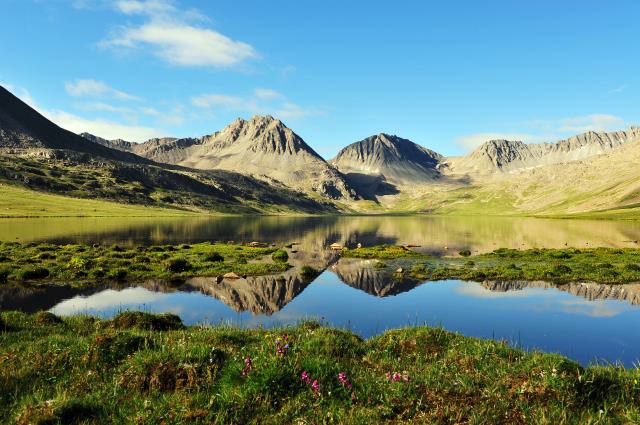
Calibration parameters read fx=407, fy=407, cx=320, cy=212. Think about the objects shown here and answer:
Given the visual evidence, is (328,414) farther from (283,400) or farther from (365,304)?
(365,304)

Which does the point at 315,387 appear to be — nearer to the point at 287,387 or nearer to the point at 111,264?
the point at 287,387

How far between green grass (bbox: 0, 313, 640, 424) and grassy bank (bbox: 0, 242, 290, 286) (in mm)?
45709

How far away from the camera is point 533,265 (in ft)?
227

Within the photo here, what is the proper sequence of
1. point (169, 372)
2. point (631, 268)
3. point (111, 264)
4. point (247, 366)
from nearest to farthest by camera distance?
point (247, 366), point (169, 372), point (111, 264), point (631, 268)

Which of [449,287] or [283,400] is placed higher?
[283,400]

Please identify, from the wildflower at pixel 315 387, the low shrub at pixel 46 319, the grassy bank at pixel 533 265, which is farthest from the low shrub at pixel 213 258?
the wildflower at pixel 315 387

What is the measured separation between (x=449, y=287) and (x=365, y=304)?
1560 cm

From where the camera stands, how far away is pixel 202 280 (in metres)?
56.5

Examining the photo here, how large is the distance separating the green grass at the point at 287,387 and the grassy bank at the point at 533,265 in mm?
52659

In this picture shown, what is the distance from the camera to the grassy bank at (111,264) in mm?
52625

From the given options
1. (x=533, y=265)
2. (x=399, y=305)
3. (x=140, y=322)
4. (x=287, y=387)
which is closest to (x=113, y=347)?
(x=287, y=387)

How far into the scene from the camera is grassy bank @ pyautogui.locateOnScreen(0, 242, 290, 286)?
2072 inches

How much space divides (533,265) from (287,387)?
232ft

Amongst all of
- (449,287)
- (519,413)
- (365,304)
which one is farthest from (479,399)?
(449,287)
